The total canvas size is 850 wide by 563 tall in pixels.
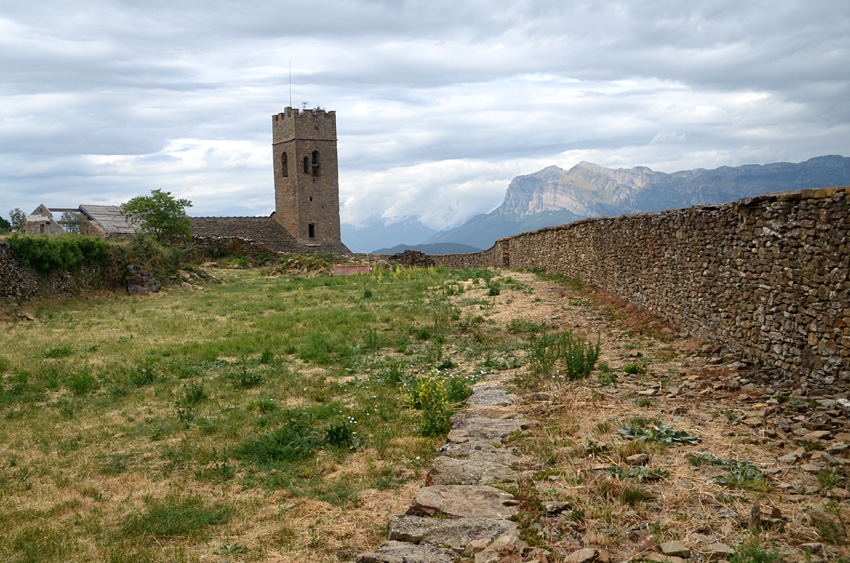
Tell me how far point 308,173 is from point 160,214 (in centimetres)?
2478

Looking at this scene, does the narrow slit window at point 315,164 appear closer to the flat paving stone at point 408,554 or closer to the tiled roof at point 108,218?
the tiled roof at point 108,218

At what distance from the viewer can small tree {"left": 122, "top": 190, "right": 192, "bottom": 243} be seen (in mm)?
33094

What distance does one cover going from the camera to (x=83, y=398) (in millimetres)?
8305

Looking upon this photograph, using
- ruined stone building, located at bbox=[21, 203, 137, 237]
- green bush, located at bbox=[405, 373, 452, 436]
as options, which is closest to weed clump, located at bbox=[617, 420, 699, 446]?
green bush, located at bbox=[405, 373, 452, 436]

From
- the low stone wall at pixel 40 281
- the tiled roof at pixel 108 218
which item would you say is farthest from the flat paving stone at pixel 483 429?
the tiled roof at pixel 108 218

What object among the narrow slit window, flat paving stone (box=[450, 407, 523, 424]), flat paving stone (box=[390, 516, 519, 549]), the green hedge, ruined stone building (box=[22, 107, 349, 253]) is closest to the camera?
flat paving stone (box=[390, 516, 519, 549])

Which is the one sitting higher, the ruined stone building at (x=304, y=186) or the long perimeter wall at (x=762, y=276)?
the ruined stone building at (x=304, y=186)

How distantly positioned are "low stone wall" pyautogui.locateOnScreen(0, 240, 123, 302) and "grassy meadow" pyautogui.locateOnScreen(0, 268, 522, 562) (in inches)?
98.3

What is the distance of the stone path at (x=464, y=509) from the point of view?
374 cm

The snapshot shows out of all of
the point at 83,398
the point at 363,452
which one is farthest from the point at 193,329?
the point at 363,452

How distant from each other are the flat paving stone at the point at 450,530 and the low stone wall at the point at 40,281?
15.9 m

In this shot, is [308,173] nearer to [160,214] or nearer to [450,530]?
[160,214]

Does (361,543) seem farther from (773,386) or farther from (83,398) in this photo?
(83,398)

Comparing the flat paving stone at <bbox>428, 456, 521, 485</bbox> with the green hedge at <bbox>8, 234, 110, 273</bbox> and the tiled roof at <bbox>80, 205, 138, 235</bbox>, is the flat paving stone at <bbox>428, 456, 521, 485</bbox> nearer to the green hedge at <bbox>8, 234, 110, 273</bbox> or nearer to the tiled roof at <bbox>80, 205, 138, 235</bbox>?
the green hedge at <bbox>8, 234, 110, 273</bbox>
